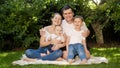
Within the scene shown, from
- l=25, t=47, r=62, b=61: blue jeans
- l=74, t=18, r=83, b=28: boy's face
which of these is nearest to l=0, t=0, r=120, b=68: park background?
l=25, t=47, r=62, b=61: blue jeans

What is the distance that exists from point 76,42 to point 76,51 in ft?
0.66

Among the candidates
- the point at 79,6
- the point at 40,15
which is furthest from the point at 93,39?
the point at 40,15

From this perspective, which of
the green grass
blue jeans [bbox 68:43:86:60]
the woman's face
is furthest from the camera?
the woman's face

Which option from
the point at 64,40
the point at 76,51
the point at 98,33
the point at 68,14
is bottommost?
the point at 76,51

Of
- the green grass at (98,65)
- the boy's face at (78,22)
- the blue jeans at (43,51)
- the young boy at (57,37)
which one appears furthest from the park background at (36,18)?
the boy's face at (78,22)

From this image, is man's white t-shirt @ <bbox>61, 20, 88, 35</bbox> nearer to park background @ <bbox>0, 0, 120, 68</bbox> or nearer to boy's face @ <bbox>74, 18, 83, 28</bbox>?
boy's face @ <bbox>74, 18, 83, 28</bbox>

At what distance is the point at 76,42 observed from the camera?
7.26 metres

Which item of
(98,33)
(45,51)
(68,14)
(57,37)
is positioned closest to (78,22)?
(68,14)

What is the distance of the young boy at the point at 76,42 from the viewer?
281 inches

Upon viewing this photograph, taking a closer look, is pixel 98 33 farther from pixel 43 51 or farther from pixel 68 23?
pixel 43 51

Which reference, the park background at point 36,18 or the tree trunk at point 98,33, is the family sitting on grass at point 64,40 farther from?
the tree trunk at point 98,33

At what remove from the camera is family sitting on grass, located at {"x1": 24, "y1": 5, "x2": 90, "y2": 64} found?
7223mm

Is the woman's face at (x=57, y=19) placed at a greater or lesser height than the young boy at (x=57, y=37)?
greater

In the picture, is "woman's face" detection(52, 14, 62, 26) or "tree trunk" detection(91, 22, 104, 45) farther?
"tree trunk" detection(91, 22, 104, 45)
